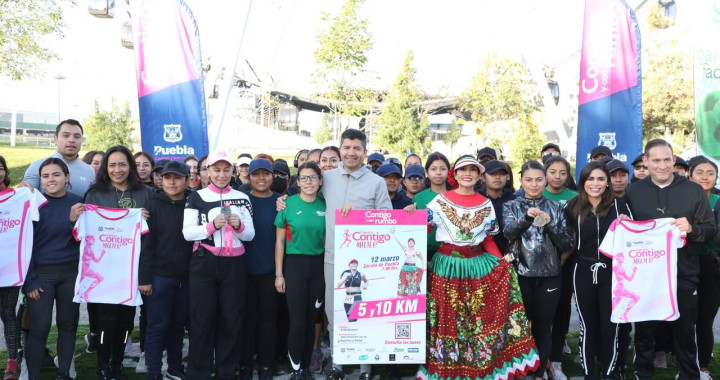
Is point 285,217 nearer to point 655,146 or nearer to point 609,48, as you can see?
point 655,146

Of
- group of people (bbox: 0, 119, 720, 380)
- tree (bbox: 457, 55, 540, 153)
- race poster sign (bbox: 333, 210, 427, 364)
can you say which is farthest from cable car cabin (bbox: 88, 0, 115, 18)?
tree (bbox: 457, 55, 540, 153)

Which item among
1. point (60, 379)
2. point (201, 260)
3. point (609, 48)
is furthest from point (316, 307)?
point (609, 48)

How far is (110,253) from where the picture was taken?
5.08 meters

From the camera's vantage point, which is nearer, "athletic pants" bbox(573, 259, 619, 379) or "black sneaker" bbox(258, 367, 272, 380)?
"athletic pants" bbox(573, 259, 619, 379)

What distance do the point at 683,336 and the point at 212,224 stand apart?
4.35 meters

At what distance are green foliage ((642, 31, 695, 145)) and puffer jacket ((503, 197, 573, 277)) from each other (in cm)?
2155

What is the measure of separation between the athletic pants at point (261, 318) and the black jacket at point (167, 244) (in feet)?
2.08

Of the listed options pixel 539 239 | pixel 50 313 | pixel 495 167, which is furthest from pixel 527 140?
pixel 50 313

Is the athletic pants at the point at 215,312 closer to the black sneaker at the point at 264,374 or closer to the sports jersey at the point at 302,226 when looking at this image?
the black sneaker at the point at 264,374

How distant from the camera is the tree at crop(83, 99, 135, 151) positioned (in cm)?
3394

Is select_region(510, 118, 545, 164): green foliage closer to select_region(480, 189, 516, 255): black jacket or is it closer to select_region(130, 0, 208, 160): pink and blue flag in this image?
select_region(130, 0, 208, 160): pink and blue flag

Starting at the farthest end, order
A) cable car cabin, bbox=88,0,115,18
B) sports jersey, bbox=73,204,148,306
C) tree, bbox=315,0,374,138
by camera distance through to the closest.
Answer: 1. tree, bbox=315,0,374,138
2. cable car cabin, bbox=88,0,115,18
3. sports jersey, bbox=73,204,148,306

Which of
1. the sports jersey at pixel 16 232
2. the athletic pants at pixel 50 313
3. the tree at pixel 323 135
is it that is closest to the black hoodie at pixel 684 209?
the athletic pants at pixel 50 313

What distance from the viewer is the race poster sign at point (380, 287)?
16.4 feet
